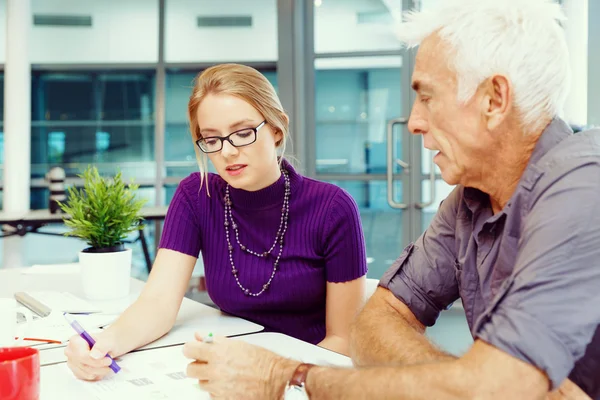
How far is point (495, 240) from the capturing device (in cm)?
116

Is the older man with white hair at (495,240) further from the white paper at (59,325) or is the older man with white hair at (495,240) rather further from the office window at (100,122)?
the office window at (100,122)

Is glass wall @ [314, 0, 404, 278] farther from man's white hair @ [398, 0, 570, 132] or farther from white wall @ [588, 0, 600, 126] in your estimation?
man's white hair @ [398, 0, 570, 132]

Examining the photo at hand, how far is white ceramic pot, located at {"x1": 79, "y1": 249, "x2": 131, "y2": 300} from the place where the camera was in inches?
71.8

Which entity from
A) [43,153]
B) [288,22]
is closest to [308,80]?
[288,22]

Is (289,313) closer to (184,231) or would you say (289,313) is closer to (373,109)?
(184,231)

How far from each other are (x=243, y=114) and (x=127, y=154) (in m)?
4.11

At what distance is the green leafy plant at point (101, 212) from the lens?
1823 mm

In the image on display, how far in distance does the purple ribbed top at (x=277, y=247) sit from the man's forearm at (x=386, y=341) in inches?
15.0

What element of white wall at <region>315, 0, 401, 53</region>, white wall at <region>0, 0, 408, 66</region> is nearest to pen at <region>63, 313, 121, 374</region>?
white wall at <region>315, 0, 401, 53</region>

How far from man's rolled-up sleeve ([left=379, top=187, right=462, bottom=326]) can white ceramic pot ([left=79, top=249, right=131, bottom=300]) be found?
0.84m

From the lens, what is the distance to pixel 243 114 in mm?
1676

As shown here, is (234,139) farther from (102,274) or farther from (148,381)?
(148,381)

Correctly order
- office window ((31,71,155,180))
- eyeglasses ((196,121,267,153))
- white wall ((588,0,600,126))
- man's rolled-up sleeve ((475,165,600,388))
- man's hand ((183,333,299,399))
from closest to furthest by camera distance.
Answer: man's rolled-up sleeve ((475,165,600,388)) < man's hand ((183,333,299,399)) < eyeglasses ((196,121,267,153)) < white wall ((588,0,600,126)) < office window ((31,71,155,180))

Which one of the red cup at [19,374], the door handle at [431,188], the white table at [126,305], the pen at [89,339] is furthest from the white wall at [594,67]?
the red cup at [19,374]
